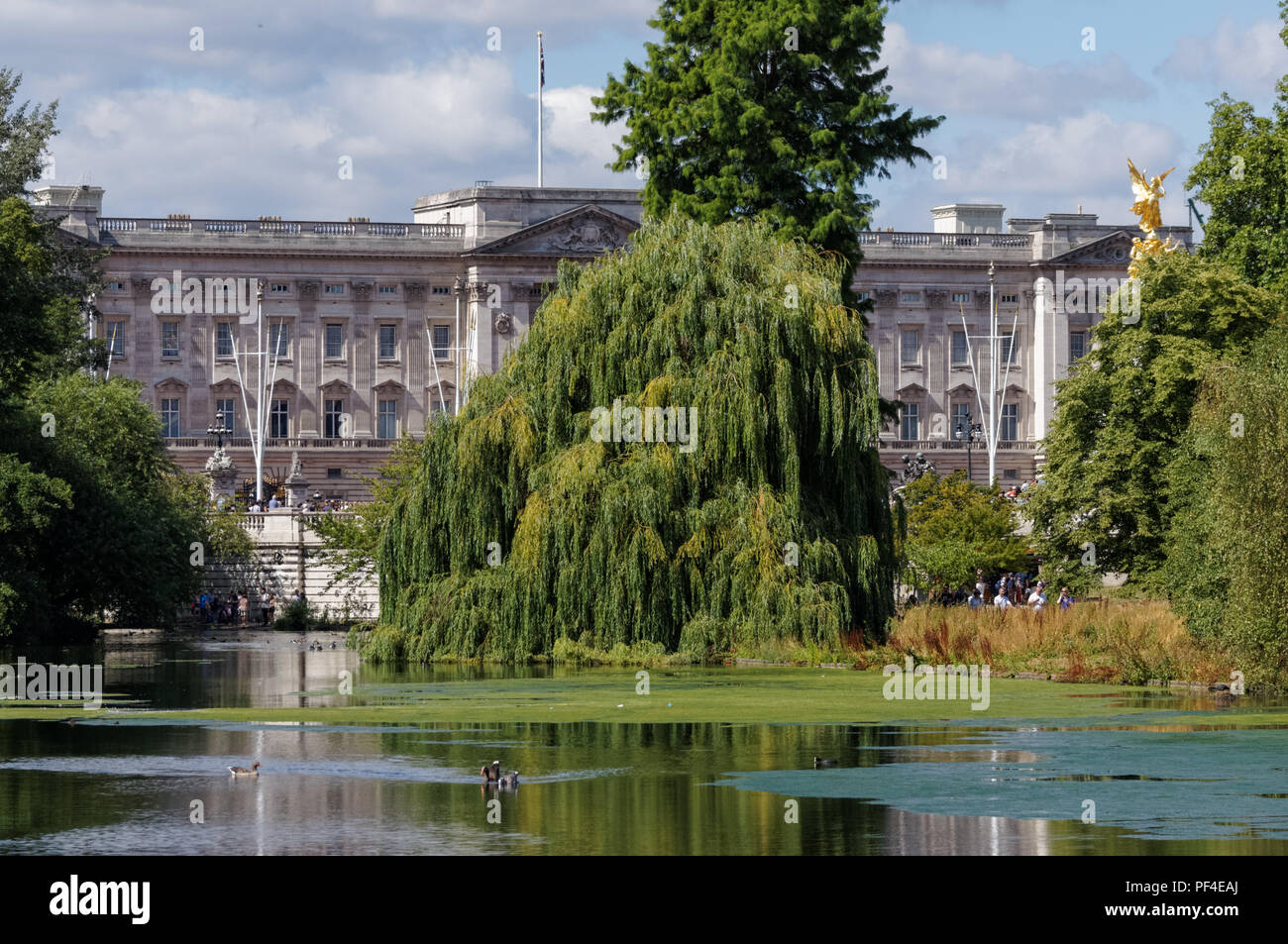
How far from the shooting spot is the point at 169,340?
10938 cm

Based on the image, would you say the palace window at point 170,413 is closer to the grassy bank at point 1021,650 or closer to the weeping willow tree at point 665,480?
the weeping willow tree at point 665,480

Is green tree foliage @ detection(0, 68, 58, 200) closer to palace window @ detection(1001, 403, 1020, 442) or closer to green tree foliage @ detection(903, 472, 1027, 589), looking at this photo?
green tree foliage @ detection(903, 472, 1027, 589)

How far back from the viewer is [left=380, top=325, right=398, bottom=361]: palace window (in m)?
111

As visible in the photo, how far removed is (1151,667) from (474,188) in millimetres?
83580

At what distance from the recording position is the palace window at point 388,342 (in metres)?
111

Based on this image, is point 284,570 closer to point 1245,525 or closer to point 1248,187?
point 1248,187

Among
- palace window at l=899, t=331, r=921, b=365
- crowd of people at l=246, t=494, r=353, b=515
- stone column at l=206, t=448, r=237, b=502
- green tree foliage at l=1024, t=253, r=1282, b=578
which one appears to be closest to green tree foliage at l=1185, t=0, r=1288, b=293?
green tree foliage at l=1024, t=253, r=1282, b=578

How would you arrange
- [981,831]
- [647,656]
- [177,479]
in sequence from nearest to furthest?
1. [981,831]
2. [647,656]
3. [177,479]

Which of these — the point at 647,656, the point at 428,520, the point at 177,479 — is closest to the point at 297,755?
the point at 647,656

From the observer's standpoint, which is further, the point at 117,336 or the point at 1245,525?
the point at 117,336

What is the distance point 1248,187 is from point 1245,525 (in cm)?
2636

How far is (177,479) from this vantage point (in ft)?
256

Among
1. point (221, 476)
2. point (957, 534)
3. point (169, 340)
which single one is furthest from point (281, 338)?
point (957, 534)
